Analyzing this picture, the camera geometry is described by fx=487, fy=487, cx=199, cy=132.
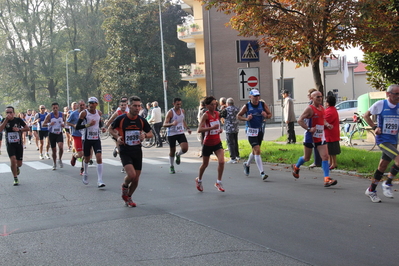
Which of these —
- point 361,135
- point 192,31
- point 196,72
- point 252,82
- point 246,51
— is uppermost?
point 192,31

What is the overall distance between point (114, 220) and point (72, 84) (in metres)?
49.3

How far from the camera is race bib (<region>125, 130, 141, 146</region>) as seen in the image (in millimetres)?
8219

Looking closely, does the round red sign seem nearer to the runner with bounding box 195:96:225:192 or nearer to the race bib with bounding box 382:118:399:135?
the runner with bounding box 195:96:225:192

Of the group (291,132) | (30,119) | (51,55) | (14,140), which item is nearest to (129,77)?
(30,119)

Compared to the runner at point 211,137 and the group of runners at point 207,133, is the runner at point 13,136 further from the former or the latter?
the runner at point 211,137

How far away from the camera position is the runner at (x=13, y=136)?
450 inches

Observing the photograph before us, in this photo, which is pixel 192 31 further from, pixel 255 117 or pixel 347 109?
pixel 255 117

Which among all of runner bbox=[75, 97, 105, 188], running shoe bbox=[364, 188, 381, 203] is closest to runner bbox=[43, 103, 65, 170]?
runner bbox=[75, 97, 105, 188]

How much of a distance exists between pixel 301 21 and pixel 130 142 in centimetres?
687

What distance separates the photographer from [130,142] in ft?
27.0

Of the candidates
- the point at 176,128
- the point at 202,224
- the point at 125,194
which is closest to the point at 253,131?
the point at 176,128

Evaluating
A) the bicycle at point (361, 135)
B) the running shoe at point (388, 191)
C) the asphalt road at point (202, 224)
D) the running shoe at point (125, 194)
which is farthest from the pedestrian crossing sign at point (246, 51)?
the running shoe at point (125, 194)

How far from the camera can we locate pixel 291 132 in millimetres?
17859

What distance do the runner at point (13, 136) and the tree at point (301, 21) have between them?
5.97 meters
